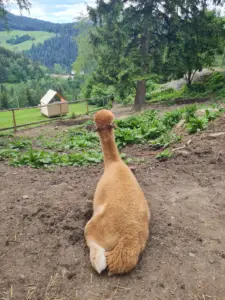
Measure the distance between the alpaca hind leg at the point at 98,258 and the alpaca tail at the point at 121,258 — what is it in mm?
36

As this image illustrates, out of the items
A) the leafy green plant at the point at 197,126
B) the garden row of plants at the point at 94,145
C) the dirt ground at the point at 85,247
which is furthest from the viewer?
the leafy green plant at the point at 197,126

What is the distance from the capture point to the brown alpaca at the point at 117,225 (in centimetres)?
241

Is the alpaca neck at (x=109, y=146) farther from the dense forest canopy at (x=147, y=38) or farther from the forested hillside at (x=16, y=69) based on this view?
the forested hillside at (x=16, y=69)

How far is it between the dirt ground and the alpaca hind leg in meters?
0.09

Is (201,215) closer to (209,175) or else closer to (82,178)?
(209,175)

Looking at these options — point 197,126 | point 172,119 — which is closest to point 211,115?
point 197,126

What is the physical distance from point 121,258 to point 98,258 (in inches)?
8.0

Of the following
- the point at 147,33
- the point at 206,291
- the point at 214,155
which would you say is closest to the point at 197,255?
the point at 206,291

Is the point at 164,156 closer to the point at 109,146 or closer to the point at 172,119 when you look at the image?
the point at 109,146

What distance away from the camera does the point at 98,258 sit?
7.98 ft

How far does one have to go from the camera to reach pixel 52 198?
12.5ft

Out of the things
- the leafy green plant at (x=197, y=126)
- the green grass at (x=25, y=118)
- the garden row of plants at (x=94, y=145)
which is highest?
the leafy green plant at (x=197, y=126)

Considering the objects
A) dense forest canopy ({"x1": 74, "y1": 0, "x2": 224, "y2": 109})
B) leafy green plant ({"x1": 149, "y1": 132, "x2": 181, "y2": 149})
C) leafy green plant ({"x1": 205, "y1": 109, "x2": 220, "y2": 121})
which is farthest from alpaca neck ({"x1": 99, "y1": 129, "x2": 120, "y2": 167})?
dense forest canopy ({"x1": 74, "y1": 0, "x2": 224, "y2": 109})

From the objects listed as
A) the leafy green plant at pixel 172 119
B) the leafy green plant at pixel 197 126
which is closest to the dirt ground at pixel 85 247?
the leafy green plant at pixel 197 126
